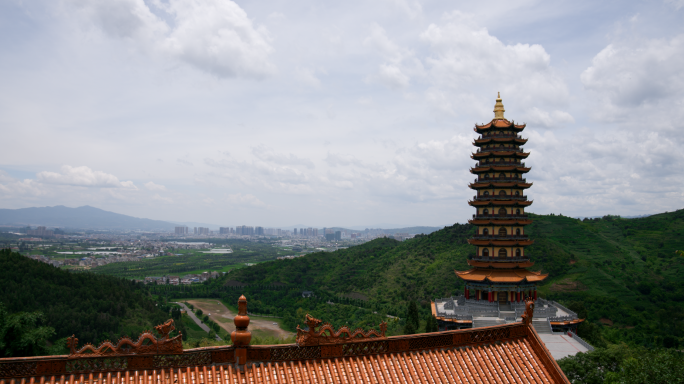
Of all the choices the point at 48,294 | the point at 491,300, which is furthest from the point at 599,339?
the point at 48,294

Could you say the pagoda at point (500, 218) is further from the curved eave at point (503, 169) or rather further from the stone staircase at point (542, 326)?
the stone staircase at point (542, 326)

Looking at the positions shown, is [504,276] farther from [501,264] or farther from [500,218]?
[500,218]

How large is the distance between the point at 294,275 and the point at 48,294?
127 feet

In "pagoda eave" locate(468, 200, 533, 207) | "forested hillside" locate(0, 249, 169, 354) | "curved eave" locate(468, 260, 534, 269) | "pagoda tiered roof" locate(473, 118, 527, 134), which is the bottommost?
"forested hillside" locate(0, 249, 169, 354)

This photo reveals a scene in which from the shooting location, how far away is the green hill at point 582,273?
110ft

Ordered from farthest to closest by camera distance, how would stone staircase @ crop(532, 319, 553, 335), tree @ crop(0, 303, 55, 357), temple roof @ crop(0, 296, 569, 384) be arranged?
1. stone staircase @ crop(532, 319, 553, 335)
2. tree @ crop(0, 303, 55, 357)
3. temple roof @ crop(0, 296, 569, 384)

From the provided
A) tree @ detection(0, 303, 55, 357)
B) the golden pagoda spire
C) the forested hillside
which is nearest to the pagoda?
the golden pagoda spire

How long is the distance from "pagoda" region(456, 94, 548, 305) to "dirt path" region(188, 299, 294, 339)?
874 inches

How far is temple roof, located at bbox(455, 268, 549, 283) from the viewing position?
27805 mm

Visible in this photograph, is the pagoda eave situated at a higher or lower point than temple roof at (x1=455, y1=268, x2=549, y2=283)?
higher

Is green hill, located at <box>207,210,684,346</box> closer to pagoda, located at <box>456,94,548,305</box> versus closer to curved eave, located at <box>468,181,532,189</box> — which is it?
pagoda, located at <box>456,94,548,305</box>

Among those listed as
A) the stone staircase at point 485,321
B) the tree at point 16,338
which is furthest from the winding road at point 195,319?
the stone staircase at point 485,321

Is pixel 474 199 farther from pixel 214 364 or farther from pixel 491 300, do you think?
pixel 214 364

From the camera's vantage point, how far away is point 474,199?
30156mm
